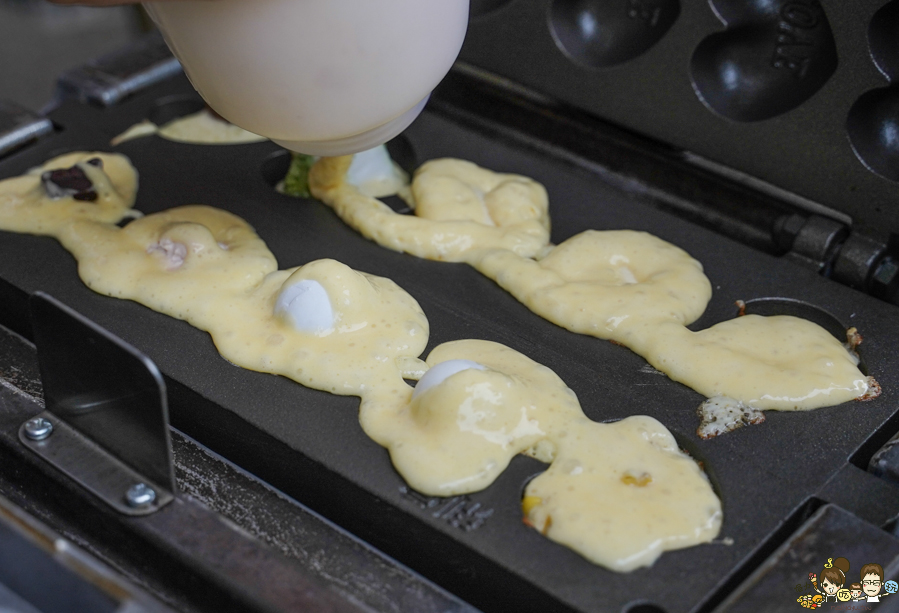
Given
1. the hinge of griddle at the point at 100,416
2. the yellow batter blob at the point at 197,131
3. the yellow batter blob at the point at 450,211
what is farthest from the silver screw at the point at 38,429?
the yellow batter blob at the point at 197,131

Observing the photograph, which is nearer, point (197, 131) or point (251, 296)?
point (251, 296)

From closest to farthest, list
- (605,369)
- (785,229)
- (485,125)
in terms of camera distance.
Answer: (605,369) → (785,229) → (485,125)

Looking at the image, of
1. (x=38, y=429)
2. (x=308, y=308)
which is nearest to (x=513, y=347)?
(x=308, y=308)

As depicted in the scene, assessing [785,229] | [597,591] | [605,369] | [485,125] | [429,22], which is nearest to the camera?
[597,591]

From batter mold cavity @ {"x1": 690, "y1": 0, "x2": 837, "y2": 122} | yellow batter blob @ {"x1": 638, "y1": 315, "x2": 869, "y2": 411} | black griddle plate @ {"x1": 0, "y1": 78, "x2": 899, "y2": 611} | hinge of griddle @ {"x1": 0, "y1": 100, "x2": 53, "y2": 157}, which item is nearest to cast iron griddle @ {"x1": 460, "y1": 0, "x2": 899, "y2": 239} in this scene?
batter mold cavity @ {"x1": 690, "y1": 0, "x2": 837, "y2": 122}

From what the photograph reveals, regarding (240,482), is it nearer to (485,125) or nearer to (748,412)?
(748,412)

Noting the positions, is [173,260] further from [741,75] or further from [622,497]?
[741,75]

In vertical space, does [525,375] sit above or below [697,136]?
below

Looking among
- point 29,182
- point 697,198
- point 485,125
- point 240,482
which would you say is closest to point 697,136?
point 697,198
